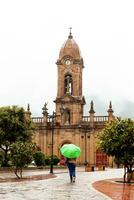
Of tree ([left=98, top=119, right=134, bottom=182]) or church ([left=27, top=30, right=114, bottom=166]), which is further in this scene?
church ([left=27, top=30, right=114, bottom=166])

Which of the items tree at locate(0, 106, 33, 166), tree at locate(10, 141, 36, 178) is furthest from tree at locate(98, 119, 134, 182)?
tree at locate(0, 106, 33, 166)

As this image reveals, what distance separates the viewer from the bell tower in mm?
80812

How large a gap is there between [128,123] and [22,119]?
27.2 metres

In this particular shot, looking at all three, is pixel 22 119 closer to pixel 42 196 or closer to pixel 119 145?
pixel 119 145

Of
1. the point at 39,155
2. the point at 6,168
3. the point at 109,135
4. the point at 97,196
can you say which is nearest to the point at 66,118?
the point at 39,155

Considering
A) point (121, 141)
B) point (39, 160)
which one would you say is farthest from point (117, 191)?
point (39, 160)

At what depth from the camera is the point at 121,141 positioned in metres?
26.5

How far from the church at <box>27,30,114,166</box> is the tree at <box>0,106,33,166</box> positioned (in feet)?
84.7

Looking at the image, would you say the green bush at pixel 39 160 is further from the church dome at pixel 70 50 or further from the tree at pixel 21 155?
the church dome at pixel 70 50

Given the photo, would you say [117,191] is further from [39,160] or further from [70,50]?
[70,50]

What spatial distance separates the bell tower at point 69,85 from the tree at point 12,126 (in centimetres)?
2799

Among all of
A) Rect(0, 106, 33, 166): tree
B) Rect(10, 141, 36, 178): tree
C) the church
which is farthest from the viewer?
the church

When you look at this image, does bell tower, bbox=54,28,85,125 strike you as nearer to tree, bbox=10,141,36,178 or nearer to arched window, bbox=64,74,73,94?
arched window, bbox=64,74,73,94

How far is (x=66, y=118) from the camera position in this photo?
81.8 metres
